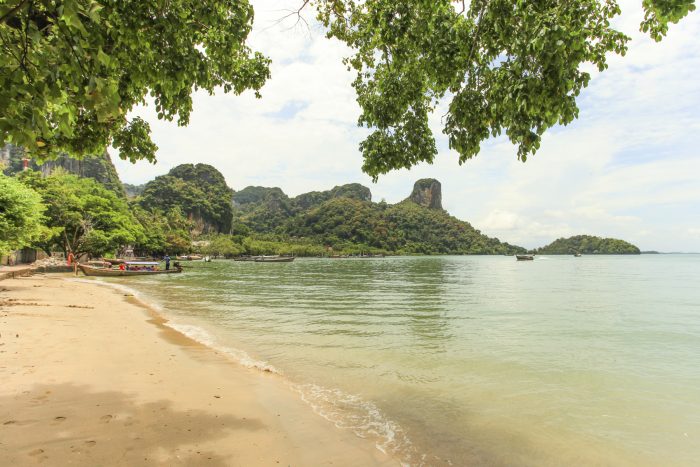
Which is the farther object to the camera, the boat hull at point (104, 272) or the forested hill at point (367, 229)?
the forested hill at point (367, 229)

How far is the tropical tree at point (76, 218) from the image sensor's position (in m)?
41.4

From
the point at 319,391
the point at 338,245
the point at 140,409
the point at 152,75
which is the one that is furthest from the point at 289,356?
the point at 338,245

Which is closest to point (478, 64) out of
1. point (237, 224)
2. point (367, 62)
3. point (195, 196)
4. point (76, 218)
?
point (367, 62)

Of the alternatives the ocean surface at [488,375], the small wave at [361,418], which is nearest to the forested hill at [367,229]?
the ocean surface at [488,375]

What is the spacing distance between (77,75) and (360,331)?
37.0 ft

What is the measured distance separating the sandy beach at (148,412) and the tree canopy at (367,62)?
331 centimetres

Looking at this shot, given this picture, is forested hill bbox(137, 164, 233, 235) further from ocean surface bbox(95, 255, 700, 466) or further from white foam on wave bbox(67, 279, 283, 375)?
ocean surface bbox(95, 255, 700, 466)

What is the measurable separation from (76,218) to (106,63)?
162 ft

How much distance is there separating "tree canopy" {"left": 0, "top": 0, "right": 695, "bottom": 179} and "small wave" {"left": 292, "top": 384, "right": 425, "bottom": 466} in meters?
4.10

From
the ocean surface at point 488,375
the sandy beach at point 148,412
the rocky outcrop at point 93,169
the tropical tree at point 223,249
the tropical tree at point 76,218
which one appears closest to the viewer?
the sandy beach at point 148,412

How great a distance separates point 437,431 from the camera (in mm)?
5621

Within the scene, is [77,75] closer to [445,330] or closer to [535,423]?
[535,423]

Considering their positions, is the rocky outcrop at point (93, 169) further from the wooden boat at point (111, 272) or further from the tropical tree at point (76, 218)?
the wooden boat at point (111, 272)

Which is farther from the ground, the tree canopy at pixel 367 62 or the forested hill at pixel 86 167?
the forested hill at pixel 86 167
